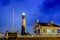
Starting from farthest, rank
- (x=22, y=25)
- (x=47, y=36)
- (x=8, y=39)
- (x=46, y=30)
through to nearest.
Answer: (x=22, y=25) < (x=46, y=30) < (x=47, y=36) < (x=8, y=39)

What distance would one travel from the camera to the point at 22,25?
61406 mm

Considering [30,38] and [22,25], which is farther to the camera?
[22,25]

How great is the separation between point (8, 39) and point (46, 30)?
15.1 meters

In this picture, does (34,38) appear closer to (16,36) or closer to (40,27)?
(16,36)

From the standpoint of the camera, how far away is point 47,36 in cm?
4756

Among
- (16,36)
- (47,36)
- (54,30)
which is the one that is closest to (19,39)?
(16,36)

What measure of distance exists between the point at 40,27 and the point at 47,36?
7.82 metres

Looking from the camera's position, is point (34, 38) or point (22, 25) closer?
point (34, 38)

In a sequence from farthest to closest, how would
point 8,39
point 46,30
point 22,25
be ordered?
1. point 22,25
2. point 46,30
3. point 8,39

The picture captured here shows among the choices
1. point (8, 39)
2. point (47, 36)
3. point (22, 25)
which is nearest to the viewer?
point (8, 39)

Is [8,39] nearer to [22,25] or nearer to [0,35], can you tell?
[0,35]

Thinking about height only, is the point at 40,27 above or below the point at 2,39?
above

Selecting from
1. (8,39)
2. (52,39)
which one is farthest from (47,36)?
(8,39)

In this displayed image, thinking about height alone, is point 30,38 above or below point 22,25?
below
